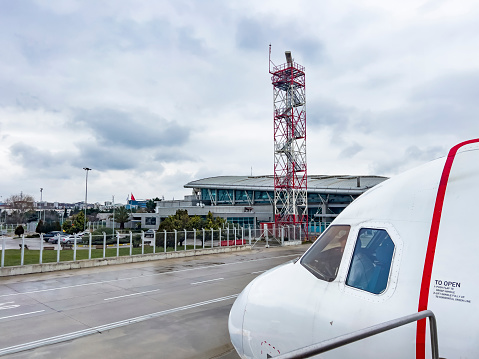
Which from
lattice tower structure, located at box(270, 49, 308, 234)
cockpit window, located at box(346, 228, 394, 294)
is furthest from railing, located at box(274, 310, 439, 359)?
lattice tower structure, located at box(270, 49, 308, 234)

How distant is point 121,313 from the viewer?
10.6 m

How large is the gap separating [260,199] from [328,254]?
60.3 meters

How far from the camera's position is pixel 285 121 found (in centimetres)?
4125

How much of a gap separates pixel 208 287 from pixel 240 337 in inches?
406

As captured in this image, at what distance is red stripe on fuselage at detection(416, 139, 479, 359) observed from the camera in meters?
2.77

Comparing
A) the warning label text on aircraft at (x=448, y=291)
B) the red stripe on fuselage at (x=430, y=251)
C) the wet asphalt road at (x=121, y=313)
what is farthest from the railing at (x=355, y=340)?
the wet asphalt road at (x=121, y=313)

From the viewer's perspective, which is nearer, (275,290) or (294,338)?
(294,338)

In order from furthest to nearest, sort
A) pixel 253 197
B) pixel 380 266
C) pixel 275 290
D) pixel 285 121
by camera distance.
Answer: pixel 253 197 < pixel 285 121 < pixel 275 290 < pixel 380 266

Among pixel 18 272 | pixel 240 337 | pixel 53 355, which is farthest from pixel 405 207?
pixel 18 272

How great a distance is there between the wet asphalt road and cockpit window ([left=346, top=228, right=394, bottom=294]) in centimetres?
500

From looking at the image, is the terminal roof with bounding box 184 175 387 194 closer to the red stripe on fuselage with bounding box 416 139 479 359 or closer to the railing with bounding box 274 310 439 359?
the red stripe on fuselage with bounding box 416 139 479 359

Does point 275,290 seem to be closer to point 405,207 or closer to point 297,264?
point 297,264

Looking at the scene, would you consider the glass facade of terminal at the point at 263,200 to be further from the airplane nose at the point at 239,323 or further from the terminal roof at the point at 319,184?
the airplane nose at the point at 239,323

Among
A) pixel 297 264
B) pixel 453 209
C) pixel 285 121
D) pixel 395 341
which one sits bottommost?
pixel 395 341
